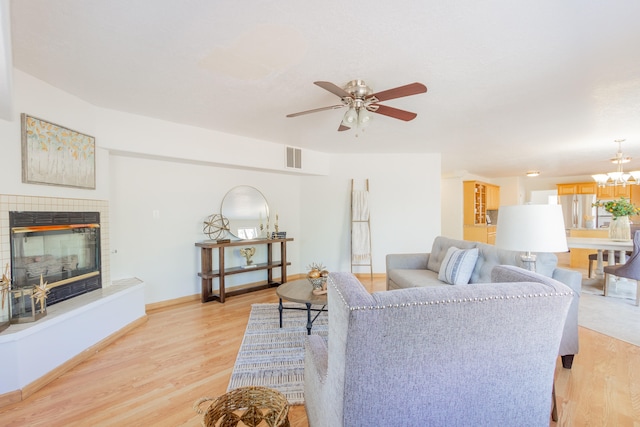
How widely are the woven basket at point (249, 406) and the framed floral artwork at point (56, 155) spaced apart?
2253 mm

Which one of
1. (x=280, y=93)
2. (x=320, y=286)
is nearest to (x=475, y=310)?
(x=320, y=286)

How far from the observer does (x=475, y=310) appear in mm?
977

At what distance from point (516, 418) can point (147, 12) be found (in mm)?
2462

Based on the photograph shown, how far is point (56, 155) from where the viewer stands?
2.51 meters

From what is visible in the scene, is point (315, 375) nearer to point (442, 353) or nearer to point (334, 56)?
point (442, 353)

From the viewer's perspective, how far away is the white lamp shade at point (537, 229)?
1844 mm

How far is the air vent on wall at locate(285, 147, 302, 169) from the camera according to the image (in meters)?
4.61

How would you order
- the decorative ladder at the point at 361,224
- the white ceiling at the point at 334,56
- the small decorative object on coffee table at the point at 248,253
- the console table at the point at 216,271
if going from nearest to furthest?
1. the white ceiling at the point at 334,56
2. the console table at the point at 216,271
3. the small decorative object on coffee table at the point at 248,253
4. the decorative ladder at the point at 361,224

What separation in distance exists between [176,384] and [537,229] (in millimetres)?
2591

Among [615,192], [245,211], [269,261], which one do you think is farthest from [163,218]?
Answer: [615,192]

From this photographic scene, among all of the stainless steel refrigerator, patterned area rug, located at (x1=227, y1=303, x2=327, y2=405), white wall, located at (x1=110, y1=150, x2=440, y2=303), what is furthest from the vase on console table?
patterned area rug, located at (x1=227, y1=303, x2=327, y2=405)

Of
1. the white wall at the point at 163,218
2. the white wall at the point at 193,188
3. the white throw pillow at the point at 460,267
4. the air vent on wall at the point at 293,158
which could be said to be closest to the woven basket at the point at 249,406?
the white throw pillow at the point at 460,267

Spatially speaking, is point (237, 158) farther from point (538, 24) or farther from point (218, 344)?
→ point (538, 24)

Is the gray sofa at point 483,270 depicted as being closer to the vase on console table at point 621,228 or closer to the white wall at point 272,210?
the white wall at point 272,210
